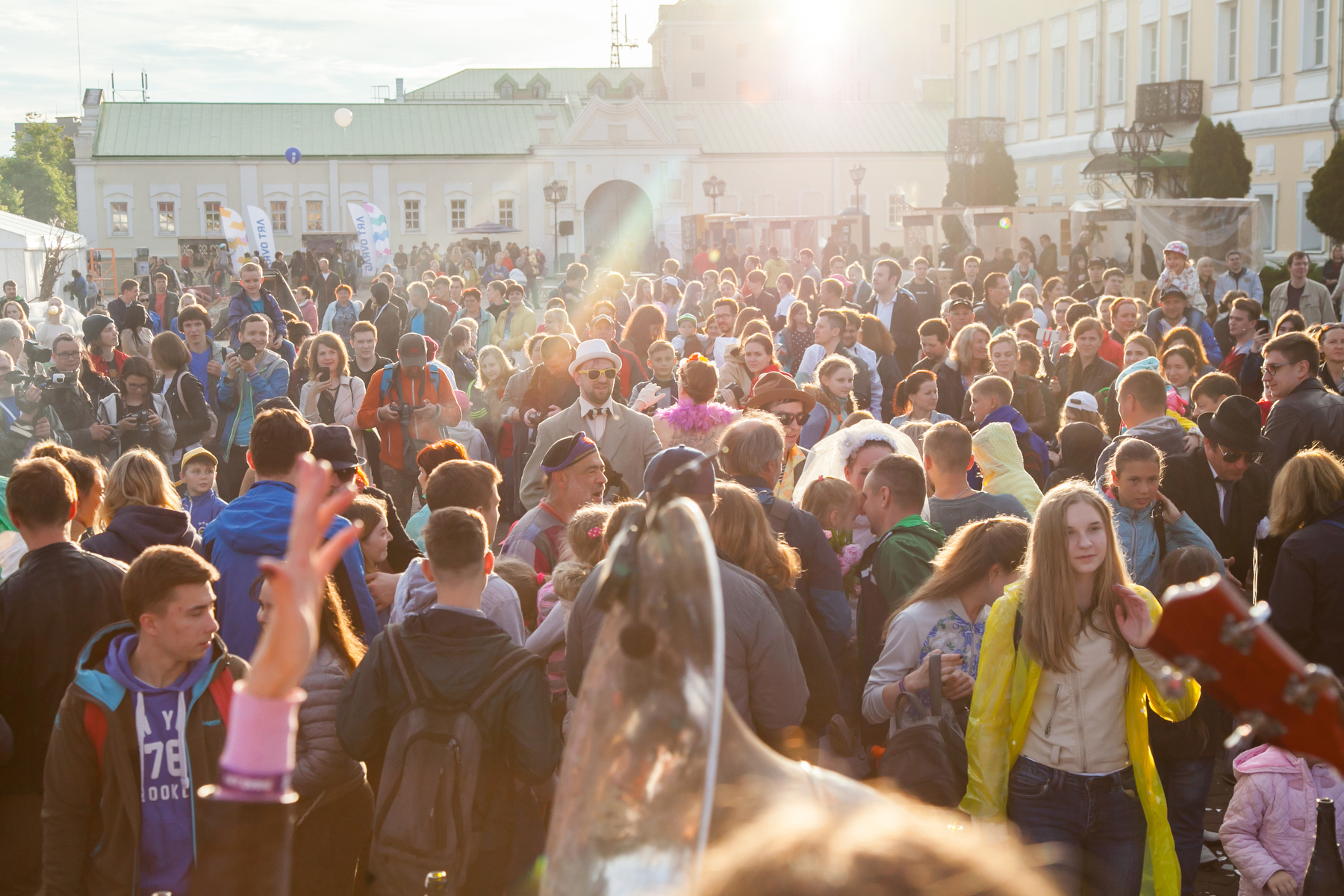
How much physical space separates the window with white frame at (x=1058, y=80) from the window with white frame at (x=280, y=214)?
38100 mm

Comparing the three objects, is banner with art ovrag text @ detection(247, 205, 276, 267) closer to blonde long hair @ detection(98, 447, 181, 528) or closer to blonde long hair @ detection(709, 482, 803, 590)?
blonde long hair @ detection(98, 447, 181, 528)

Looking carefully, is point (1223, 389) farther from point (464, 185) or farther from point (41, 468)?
point (464, 185)

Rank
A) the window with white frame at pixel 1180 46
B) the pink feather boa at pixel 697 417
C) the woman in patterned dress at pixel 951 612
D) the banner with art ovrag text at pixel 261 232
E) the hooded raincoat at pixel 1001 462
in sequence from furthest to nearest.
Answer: the window with white frame at pixel 1180 46, the banner with art ovrag text at pixel 261 232, the pink feather boa at pixel 697 417, the hooded raincoat at pixel 1001 462, the woman in patterned dress at pixel 951 612

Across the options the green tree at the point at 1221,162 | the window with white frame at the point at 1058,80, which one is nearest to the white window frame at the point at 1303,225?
the green tree at the point at 1221,162

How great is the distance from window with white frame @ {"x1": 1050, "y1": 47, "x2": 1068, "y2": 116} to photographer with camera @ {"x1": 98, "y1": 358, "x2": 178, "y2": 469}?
115 feet

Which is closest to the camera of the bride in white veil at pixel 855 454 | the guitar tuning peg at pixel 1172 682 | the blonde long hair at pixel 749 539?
the guitar tuning peg at pixel 1172 682

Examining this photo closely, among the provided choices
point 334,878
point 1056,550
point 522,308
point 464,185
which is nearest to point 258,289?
point 522,308

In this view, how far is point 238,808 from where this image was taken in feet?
4.58

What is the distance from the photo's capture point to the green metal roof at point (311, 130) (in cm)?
5972

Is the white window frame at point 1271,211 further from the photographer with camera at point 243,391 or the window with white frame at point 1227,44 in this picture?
the photographer with camera at point 243,391

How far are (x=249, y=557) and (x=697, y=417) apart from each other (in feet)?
9.18

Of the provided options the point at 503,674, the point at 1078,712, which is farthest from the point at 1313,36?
the point at 503,674

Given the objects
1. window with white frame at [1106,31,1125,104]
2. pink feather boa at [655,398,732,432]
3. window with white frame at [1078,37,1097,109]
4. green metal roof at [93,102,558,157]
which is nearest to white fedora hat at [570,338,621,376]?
pink feather boa at [655,398,732,432]

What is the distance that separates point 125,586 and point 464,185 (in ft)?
198
